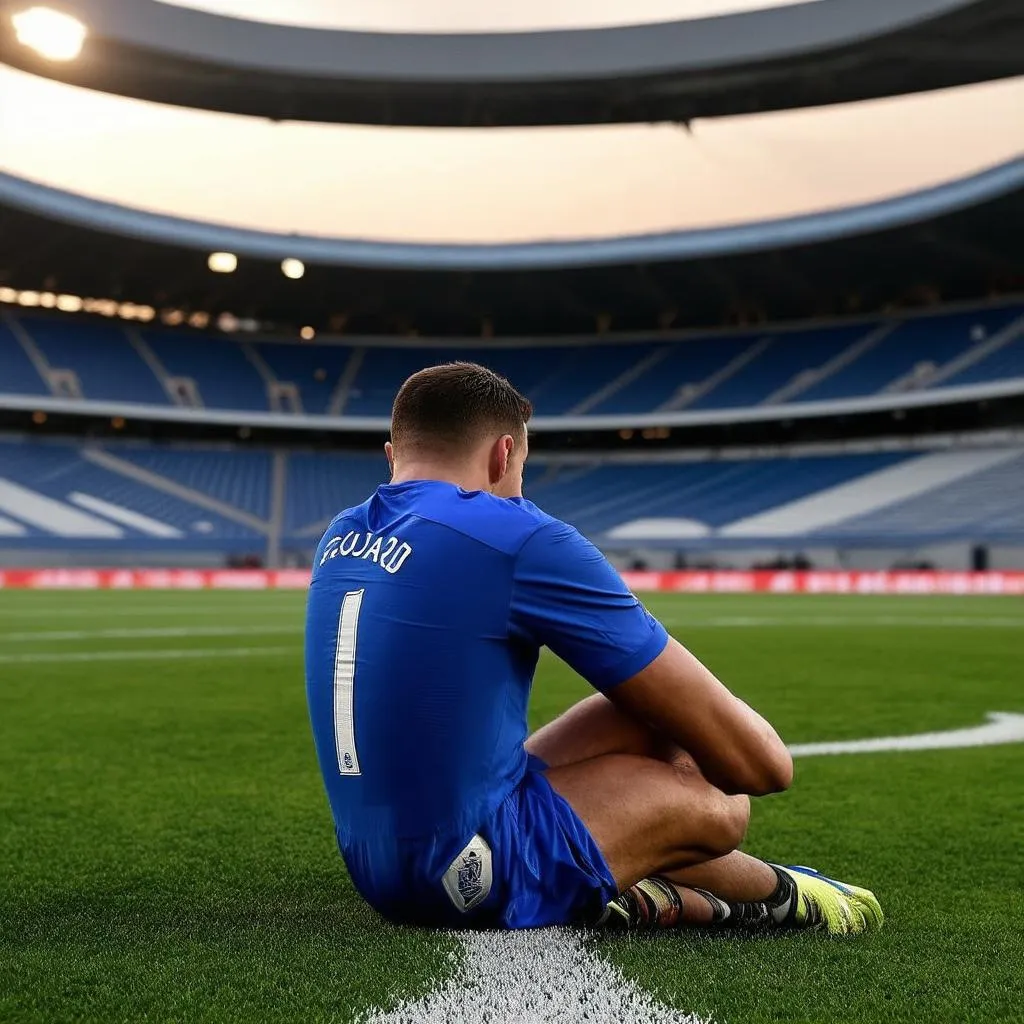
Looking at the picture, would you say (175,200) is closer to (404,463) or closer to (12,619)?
(12,619)

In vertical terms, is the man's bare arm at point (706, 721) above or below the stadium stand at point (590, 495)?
below

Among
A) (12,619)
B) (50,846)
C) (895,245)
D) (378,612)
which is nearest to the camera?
(378,612)

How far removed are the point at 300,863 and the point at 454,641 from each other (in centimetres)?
157

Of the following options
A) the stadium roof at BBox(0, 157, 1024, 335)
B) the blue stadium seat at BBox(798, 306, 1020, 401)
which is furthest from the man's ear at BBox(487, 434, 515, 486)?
the blue stadium seat at BBox(798, 306, 1020, 401)

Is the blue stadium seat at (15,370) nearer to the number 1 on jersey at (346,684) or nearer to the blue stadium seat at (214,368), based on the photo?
the blue stadium seat at (214,368)

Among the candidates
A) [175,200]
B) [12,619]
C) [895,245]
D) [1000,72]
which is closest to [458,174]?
[175,200]

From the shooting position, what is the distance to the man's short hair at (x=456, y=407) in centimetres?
247

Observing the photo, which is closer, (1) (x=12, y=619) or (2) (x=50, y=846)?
(2) (x=50, y=846)

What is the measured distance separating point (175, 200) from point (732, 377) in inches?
1022

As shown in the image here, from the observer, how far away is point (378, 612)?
7.88 feet

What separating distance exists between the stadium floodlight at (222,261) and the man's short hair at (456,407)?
38578 millimetres

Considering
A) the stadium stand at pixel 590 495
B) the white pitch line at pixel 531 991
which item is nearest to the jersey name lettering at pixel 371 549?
the white pitch line at pixel 531 991

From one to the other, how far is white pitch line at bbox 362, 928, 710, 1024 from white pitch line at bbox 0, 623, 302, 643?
11034mm

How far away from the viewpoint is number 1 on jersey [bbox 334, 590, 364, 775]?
243 centimetres
